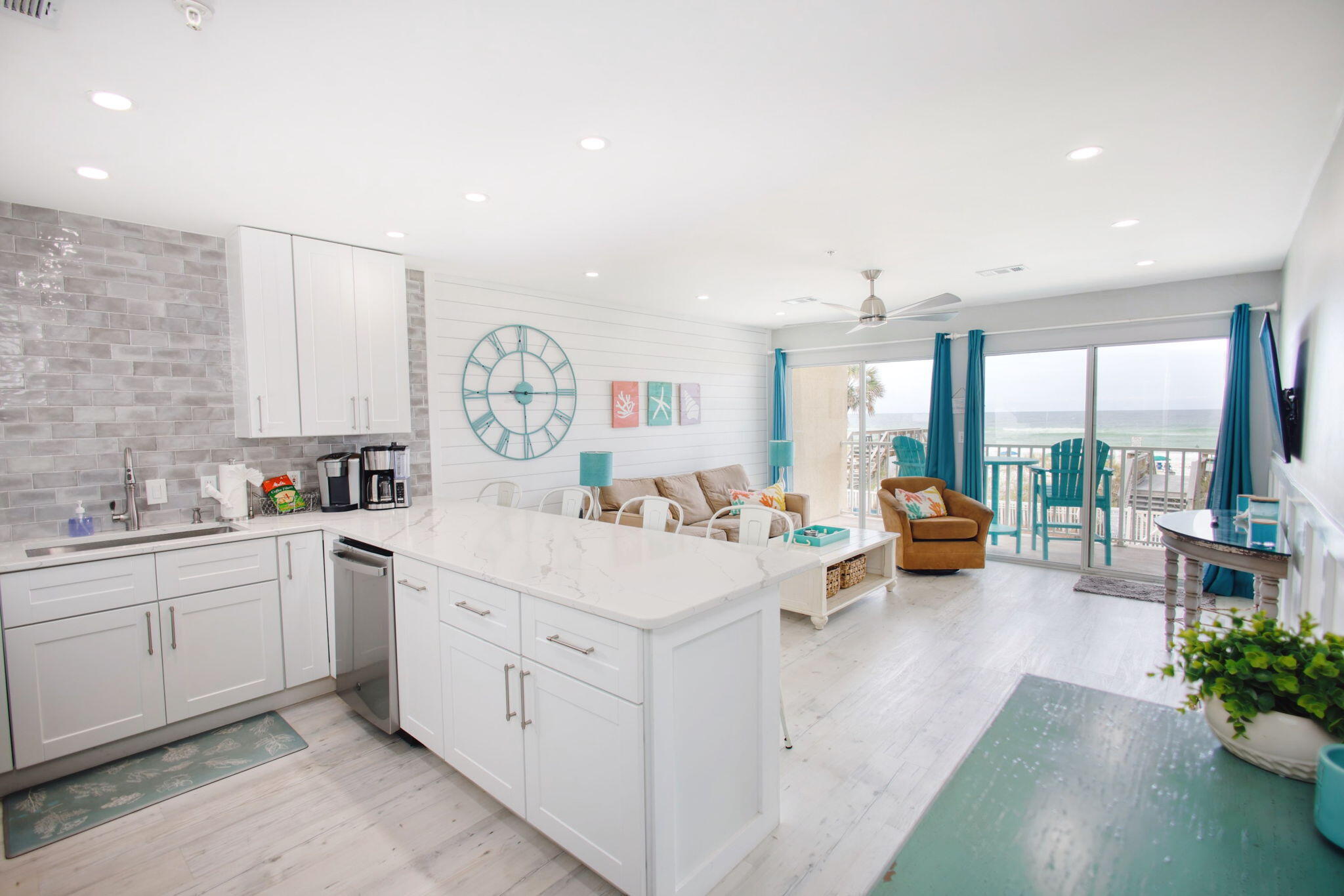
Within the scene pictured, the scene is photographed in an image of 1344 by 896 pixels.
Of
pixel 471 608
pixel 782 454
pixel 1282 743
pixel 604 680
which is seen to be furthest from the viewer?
pixel 782 454

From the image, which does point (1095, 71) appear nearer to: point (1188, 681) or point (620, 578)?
point (1188, 681)

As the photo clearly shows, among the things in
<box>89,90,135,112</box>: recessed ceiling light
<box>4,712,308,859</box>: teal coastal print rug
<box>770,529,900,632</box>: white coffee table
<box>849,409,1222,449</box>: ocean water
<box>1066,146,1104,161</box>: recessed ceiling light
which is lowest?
<box>4,712,308,859</box>: teal coastal print rug

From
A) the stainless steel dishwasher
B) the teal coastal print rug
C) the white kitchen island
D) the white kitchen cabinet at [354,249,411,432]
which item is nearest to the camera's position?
the white kitchen island

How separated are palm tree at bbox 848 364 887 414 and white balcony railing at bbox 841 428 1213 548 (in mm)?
1304

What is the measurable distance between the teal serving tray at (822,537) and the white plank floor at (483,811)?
1.06 meters

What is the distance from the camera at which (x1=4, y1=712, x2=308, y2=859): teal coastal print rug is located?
7.64 ft

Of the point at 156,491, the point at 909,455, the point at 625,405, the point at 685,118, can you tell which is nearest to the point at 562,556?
the point at 685,118

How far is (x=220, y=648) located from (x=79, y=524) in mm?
932

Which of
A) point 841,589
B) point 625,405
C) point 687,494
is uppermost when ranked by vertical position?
point 625,405

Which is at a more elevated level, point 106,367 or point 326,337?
point 326,337

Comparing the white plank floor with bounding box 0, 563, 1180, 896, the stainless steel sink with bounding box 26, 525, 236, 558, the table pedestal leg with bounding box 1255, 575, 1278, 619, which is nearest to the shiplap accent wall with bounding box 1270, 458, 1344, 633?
the table pedestal leg with bounding box 1255, 575, 1278, 619

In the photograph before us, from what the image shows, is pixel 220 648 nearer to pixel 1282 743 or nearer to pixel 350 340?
pixel 350 340

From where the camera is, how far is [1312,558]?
241cm

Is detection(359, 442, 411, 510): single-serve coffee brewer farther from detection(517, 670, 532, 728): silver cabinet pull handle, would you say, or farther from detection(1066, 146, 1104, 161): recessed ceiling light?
detection(1066, 146, 1104, 161): recessed ceiling light
